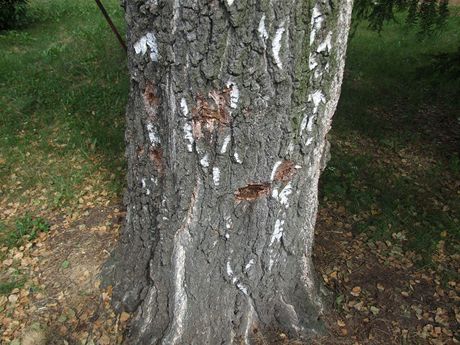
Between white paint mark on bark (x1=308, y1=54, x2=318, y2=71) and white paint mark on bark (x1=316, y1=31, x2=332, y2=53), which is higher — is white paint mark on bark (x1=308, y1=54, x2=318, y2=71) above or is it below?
below

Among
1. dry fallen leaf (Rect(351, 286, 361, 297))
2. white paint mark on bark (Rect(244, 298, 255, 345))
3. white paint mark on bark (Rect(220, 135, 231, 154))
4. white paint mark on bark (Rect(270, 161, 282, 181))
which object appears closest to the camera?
white paint mark on bark (Rect(220, 135, 231, 154))

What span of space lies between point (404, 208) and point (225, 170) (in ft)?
7.59

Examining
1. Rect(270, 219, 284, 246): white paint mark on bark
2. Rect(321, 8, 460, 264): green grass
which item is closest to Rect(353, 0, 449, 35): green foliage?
Rect(321, 8, 460, 264): green grass

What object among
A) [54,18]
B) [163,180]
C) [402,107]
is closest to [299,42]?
[163,180]

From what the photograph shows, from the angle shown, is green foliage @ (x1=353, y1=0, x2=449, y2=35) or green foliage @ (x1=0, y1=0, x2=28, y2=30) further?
green foliage @ (x1=0, y1=0, x2=28, y2=30)

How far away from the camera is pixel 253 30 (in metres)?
1.54

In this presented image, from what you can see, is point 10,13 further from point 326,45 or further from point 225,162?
point 326,45

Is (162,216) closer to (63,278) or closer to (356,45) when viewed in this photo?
(63,278)

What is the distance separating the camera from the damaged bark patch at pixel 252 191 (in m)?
1.94

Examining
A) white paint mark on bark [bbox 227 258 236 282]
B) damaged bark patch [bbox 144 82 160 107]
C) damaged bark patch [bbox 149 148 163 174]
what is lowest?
white paint mark on bark [bbox 227 258 236 282]

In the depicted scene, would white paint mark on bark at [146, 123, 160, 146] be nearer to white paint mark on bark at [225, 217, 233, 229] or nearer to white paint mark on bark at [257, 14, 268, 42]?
white paint mark on bark at [225, 217, 233, 229]

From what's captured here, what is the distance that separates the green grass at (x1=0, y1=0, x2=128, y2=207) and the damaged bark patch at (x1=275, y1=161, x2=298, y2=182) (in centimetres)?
214

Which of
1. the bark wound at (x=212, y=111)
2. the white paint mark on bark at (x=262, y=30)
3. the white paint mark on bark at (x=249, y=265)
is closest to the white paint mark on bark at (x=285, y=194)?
the white paint mark on bark at (x=249, y=265)

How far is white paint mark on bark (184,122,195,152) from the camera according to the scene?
5.91ft
